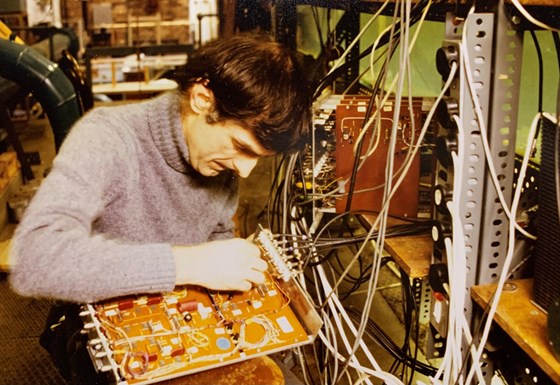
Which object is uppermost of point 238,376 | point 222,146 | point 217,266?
point 222,146

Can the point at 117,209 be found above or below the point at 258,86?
below

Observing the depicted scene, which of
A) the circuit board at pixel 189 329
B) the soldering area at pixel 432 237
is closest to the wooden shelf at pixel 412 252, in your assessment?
the soldering area at pixel 432 237

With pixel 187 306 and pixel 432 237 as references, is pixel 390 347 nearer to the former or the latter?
pixel 432 237

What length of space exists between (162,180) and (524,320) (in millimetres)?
764

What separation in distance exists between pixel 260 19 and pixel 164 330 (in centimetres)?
185

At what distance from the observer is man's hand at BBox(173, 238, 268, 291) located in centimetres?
100

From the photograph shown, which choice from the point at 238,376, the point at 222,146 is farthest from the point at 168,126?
the point at 238,376

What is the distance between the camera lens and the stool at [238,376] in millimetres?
896

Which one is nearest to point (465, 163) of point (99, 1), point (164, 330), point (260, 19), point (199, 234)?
point (164, 330)

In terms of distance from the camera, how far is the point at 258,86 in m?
1.08

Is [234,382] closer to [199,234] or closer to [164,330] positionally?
[164,330]

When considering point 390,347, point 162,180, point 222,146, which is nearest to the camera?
point 222,146

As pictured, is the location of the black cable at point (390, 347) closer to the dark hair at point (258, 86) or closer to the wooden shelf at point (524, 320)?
the wooden shelf at point (524, 320)

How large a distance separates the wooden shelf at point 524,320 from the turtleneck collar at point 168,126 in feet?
2.09
